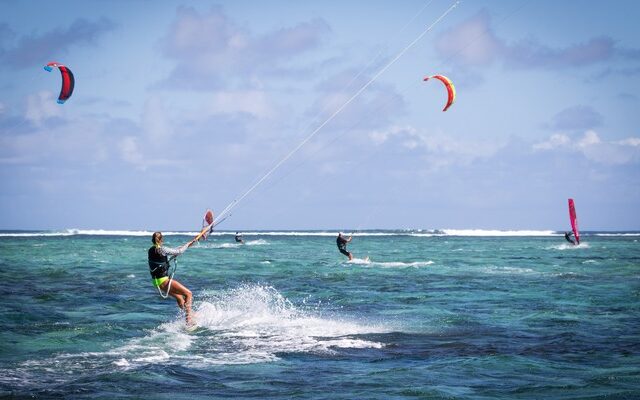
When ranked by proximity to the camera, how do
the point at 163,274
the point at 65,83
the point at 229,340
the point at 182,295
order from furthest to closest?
the point at 65,83 → the point at 182,295 → the point at 163,274 → the point at 229,340

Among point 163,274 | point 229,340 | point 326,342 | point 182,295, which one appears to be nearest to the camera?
point 326,342

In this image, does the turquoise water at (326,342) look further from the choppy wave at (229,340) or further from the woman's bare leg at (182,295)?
the woman's bare leg at (182,295)

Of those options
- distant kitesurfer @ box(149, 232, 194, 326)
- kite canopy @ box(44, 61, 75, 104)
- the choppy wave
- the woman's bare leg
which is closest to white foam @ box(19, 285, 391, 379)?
the choppy wave

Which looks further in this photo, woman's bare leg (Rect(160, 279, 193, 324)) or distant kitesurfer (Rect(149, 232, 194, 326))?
woman's bare leg (Rect(160, 279, 193, 324))

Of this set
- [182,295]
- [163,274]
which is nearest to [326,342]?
[182,295]

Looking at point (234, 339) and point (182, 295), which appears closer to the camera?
point (234, 339)

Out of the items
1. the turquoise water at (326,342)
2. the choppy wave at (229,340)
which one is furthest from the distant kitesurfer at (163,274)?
the turquoise water at (326,342)

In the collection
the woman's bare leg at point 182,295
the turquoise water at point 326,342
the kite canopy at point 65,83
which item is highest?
the kite canopy at point 65,83

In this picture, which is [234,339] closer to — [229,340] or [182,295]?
[229,340]

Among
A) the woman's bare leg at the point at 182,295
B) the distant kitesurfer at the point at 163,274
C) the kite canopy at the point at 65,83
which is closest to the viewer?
the distant kitesurfer at the point at 163,274

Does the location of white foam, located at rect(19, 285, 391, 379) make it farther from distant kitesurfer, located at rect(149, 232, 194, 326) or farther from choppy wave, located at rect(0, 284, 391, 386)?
distant kitesurfer, located at rect(149, 232, 194, 326)

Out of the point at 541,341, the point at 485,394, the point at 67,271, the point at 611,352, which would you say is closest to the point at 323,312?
the point at 541,341

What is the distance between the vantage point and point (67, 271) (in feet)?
104

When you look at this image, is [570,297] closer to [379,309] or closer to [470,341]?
[379,309]
